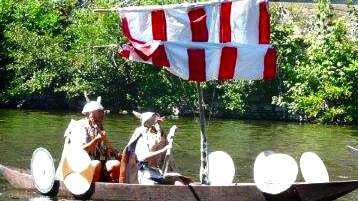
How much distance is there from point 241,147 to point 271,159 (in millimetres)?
12414

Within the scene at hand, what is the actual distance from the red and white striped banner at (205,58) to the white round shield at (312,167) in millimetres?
2010

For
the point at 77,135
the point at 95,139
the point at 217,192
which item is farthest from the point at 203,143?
the point at 77,135

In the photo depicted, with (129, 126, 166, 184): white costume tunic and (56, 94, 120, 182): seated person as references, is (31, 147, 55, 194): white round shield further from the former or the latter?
(129, 126, 166, 184): white costume tunic

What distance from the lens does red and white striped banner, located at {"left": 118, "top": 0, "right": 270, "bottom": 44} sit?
15.3 metres

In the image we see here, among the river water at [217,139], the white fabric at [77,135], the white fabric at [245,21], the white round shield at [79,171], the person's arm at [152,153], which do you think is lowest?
the river water at [217,139]

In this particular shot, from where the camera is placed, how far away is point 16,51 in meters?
43.9

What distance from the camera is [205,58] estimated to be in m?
15.4

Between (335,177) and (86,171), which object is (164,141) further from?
(335,177)

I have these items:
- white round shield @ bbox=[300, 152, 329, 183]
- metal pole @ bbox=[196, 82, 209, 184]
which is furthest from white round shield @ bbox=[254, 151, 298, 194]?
white round shield @ bbox=[300, 152, 329, 183]

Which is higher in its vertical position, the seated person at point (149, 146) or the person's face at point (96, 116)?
the person's face at point (96, 116)

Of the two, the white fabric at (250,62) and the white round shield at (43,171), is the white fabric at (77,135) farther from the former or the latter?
the white fabric at (250,62)

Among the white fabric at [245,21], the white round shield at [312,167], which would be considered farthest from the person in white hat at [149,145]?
the white round shield at [312,167]

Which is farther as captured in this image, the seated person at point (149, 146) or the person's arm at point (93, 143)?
the person's arm at point (93, 143)

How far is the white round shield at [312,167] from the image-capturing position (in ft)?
52.4
